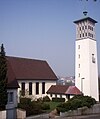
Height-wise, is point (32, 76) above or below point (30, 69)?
below

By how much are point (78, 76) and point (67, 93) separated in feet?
18.6

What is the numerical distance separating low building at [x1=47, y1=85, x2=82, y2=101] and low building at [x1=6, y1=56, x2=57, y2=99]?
4.58 feet

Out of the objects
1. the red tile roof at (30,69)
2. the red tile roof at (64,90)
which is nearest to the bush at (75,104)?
the red tile roof at (64,90)

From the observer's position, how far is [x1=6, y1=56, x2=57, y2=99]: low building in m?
48.3

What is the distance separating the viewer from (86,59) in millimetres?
53406

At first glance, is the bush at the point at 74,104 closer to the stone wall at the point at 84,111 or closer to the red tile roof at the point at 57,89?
the stone wall at the point at 84,111

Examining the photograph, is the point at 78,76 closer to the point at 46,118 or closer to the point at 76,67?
the point at 76,67

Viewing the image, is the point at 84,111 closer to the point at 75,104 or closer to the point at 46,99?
the point at 75,104

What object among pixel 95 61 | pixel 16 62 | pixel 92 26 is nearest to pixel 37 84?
pixel 16 62

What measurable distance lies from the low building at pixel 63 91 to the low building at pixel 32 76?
1.40m

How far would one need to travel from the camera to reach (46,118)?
31.1m

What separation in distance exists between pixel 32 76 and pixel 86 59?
13.0 metres

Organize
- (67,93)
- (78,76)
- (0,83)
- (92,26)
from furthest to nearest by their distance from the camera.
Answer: (92,26) → (78,76) → (67,93) → (0,83)

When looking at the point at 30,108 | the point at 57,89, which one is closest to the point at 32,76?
the point at 57,89
